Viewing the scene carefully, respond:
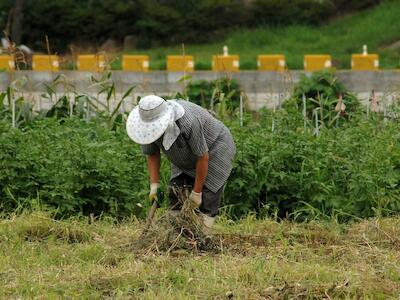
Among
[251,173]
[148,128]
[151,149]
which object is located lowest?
[251,173]

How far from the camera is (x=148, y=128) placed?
602 centimetres

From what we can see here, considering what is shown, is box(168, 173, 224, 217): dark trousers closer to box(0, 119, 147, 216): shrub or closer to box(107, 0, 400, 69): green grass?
box(0, 119, 147, 216): shrub

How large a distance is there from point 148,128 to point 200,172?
1.53 feet

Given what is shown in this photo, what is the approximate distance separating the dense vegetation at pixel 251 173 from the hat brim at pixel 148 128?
150 cm

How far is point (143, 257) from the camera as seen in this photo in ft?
19.6

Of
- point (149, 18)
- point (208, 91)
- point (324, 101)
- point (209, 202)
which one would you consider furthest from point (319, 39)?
point (209, 202)

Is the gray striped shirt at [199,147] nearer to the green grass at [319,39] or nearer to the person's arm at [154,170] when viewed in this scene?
the person's arm at [154,170]

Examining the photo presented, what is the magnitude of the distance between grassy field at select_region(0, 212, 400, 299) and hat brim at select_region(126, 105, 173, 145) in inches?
27.2

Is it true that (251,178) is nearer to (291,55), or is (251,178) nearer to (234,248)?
(234,248)

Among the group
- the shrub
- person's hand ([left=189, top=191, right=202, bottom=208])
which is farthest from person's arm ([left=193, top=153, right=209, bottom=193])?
the shrub

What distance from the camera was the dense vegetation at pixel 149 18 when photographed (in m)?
25.7

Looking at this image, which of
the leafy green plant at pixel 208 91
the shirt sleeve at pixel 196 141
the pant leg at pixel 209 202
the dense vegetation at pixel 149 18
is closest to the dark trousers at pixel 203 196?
the pant leg at pixel 209 202

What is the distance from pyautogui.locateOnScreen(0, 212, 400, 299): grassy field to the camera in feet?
17.2

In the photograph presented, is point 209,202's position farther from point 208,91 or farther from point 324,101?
point 208,91
